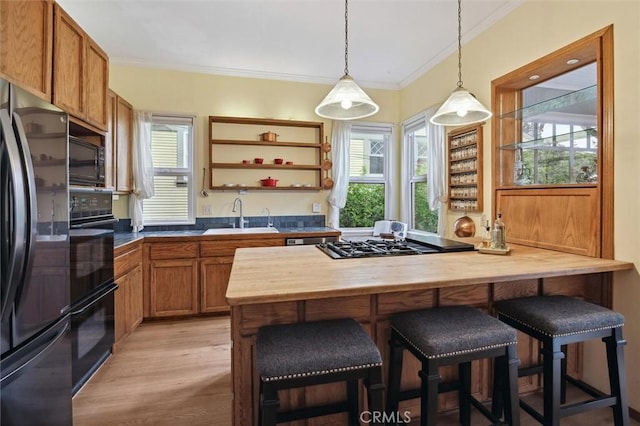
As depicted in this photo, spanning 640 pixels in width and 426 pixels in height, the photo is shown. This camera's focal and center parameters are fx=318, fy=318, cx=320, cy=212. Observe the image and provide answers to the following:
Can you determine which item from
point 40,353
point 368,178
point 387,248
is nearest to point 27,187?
point 40,353

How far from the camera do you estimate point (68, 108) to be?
2.06 meters

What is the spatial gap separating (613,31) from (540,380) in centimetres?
217

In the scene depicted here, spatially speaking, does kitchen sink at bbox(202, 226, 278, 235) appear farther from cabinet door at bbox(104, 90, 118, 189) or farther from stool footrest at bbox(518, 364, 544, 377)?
stool footrest at bbox(518, 364, 544, 377)

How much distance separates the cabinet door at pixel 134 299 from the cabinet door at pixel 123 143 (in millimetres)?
883

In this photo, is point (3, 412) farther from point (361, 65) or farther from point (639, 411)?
point (361, 65)

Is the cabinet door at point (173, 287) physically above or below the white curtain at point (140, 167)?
below

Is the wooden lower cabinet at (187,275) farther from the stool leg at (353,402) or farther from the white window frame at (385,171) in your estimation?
the stool leg at (353,402)

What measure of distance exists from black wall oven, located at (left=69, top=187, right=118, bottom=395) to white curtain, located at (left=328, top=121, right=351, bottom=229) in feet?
8.21

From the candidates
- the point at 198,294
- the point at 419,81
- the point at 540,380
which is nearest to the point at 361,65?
the point at 419,81

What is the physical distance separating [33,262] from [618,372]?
277 cm

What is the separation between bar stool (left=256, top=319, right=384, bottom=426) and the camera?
3.89 feet

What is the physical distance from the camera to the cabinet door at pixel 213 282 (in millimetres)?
3301

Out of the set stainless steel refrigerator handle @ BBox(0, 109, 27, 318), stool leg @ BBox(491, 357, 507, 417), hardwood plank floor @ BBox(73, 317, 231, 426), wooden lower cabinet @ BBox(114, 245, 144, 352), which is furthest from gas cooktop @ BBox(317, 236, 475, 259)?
wooden lower cabinet @ BBox(114, 245, 144, 352)

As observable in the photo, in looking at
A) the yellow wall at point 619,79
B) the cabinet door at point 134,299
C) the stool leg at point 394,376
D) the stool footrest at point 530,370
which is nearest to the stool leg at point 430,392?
the stool leg at point 394,376
